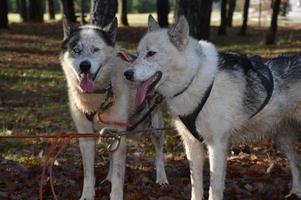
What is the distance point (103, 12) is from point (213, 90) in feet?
20.1

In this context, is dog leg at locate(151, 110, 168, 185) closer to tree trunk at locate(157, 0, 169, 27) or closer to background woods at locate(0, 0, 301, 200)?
background woods at locate(0, 0, 301, 200)

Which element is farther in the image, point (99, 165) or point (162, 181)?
point (99, 165)

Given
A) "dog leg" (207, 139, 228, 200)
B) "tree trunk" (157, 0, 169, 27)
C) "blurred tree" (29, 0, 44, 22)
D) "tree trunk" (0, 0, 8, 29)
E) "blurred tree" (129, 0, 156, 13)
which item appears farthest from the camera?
"blurred tree" (129, 0, 156, 13)

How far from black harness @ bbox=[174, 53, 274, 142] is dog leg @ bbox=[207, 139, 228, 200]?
0.15m

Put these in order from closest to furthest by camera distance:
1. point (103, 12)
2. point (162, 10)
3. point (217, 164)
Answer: point (217, 164), point (103, 12), point (162, 10)

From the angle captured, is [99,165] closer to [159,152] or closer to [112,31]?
[159,152]

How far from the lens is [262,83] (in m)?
5.51

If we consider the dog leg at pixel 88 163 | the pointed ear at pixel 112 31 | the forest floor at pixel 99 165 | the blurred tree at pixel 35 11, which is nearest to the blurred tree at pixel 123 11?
the blurred tree at pixel 35 11

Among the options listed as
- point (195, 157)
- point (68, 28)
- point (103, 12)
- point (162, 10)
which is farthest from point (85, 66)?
point (162, 10)

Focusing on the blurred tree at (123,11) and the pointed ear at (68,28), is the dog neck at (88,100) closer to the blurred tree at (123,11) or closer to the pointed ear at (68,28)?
the pointed ear at (68,28)

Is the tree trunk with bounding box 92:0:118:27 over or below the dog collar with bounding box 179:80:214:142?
over

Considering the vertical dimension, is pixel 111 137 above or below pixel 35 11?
above

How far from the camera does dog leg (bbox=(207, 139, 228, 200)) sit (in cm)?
529

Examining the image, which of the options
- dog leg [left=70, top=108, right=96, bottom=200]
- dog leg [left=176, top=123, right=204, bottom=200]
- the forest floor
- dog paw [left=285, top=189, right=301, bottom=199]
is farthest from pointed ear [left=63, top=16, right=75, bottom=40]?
dog paw [left=285, top=189, right=301, bottom=199]
